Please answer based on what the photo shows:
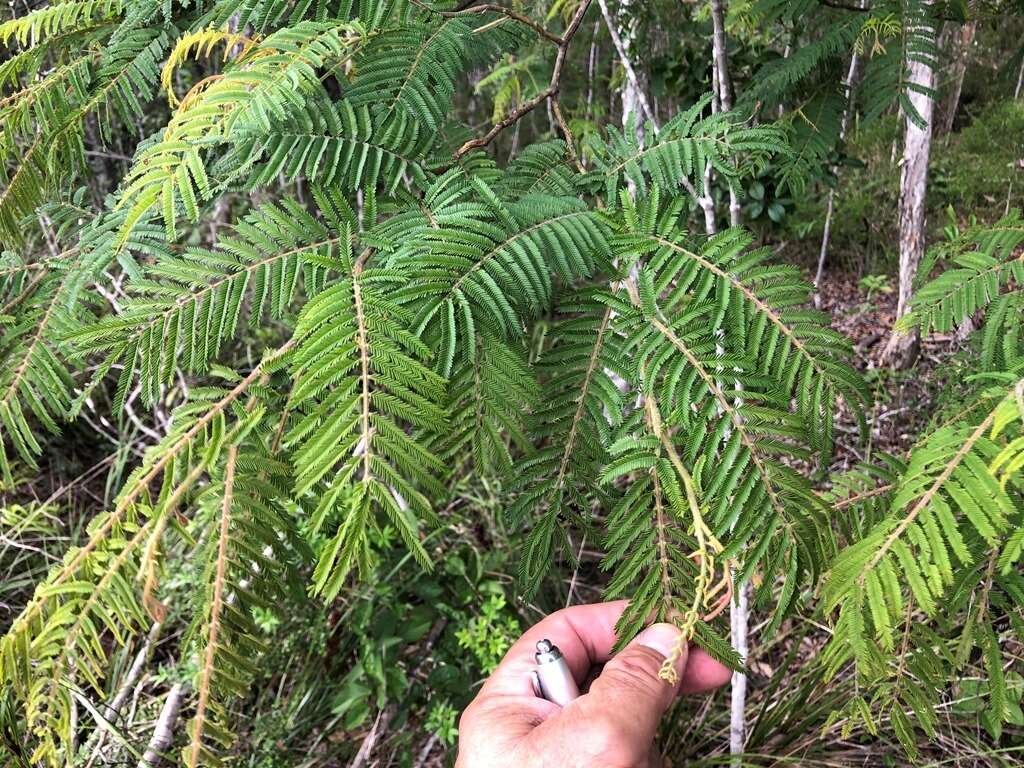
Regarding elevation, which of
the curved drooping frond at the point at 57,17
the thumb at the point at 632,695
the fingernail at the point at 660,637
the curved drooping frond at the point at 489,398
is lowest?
the thumb at the point at 632,695

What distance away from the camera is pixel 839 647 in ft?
2.69

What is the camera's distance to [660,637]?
912mm

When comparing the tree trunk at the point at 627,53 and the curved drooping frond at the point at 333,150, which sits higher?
the tree trunk at the point at 627,53

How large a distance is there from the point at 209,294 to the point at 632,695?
81 centimetres

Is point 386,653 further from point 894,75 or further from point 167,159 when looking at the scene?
point 894,75

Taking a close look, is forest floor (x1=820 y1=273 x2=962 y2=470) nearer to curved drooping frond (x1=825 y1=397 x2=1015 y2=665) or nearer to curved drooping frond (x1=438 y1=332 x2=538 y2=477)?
curved drooping frond (x1=825 y1=397 x2=1015 y2=665)

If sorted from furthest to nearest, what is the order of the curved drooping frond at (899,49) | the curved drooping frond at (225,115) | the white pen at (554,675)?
the curved drooping frond at (899,49)
the white pen at (554,675)
the curved drooping frond at (225,115)

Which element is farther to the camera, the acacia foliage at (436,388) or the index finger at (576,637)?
the index finger at (576,637)

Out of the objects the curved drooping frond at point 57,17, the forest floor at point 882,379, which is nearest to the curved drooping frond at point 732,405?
the curved drooping frond at point 57,17

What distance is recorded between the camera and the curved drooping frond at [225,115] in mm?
775

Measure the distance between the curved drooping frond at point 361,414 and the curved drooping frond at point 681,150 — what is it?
449mm

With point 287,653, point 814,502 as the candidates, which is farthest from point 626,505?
point 287,653

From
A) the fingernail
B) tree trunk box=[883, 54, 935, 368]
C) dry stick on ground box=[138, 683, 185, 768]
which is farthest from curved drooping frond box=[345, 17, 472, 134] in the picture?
tree trunk box=[883, 54, 935, 368]

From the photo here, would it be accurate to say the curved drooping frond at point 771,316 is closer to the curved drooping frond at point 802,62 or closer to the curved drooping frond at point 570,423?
the curved drooping frond at point 570,423
